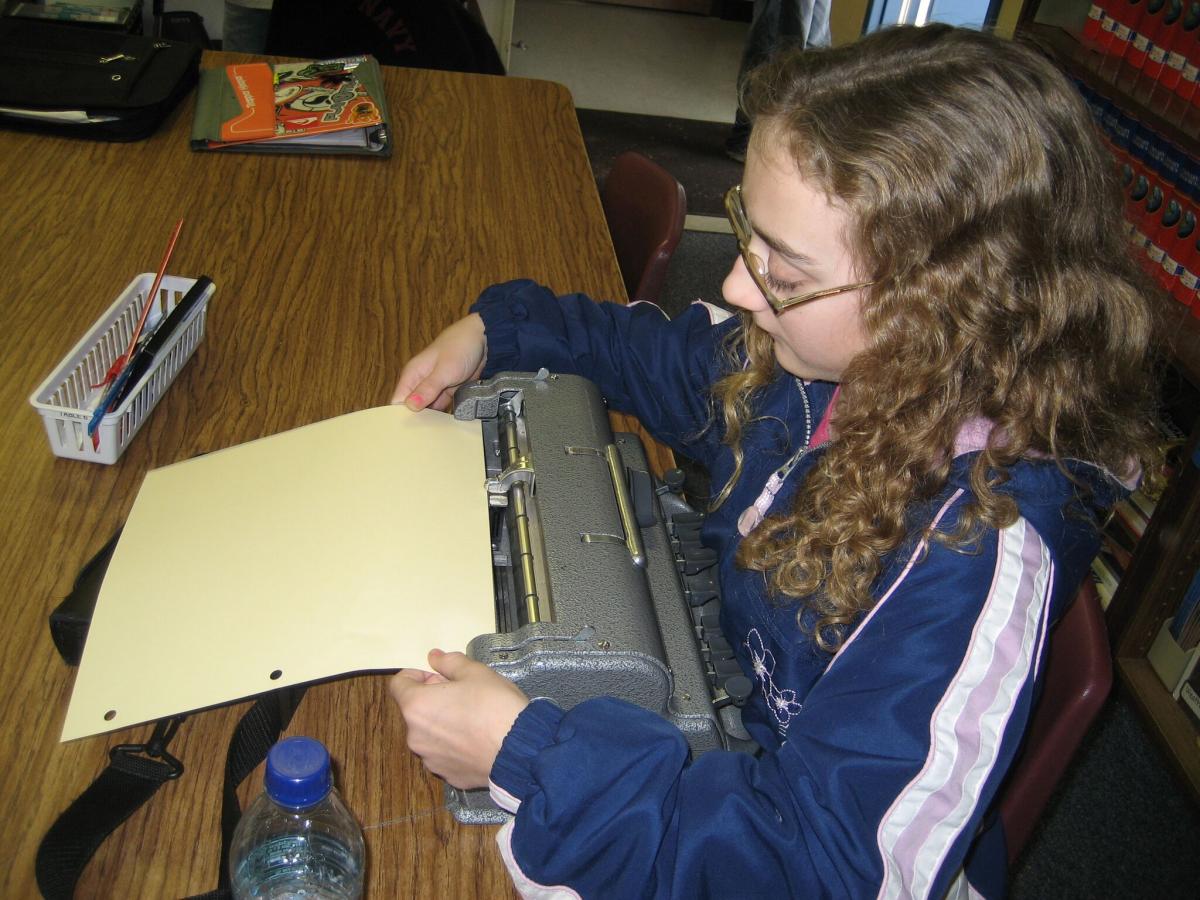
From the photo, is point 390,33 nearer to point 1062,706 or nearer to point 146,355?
point 146,355

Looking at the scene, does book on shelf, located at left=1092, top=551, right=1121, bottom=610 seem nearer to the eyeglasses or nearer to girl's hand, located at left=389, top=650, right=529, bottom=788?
the eyeglasses

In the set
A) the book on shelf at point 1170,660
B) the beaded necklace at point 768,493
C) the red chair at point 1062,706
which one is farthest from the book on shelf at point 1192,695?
the beaded necklace at point 768,493

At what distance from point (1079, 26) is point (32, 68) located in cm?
212

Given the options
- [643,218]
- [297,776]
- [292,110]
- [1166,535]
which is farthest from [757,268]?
→ [1166,535]

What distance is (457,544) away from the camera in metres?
0.90

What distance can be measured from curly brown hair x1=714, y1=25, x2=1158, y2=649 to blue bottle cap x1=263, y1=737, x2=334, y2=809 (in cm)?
43

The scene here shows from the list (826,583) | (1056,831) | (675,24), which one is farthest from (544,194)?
(675,24)

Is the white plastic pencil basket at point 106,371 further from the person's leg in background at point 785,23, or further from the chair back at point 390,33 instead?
the person's leg in background at point 785,23

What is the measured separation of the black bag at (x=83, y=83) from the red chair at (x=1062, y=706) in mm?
1440

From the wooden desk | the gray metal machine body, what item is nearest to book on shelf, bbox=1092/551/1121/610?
the wooden desk

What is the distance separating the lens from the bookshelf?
73.3 inches

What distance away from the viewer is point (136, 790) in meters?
0.77

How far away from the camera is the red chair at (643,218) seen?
1568 mm

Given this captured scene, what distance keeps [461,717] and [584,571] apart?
15 cm
